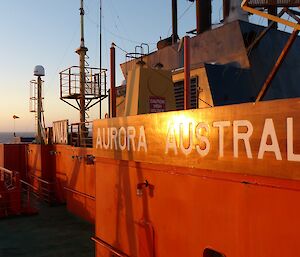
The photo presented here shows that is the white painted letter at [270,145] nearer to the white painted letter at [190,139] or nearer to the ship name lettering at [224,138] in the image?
the ship name lettering at [224,138]

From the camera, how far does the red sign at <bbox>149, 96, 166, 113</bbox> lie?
716 cm

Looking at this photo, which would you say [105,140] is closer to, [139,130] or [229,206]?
[139,130]

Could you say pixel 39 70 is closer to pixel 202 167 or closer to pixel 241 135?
pixel 202 167

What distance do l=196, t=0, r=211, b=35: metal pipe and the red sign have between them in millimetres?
9816

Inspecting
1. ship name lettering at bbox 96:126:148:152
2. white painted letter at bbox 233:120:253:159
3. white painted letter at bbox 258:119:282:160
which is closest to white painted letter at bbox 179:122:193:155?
white painted letter at bbox 233:120:253:159

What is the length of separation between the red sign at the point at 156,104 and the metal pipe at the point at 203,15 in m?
9.82

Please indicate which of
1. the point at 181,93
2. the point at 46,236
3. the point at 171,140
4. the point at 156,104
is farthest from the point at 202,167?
the point at 46,236

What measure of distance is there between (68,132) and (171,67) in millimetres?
6907

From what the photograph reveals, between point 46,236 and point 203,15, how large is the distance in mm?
11434

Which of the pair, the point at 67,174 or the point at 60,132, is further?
the point at 60,132

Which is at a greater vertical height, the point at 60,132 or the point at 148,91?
the point at 148,91

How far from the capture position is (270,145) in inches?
139

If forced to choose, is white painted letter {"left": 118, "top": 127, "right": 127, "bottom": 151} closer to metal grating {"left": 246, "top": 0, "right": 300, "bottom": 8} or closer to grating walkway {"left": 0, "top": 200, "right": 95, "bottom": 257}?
metal grating {"left": 246, "top": 0, "right": 300, "bottom": 8}

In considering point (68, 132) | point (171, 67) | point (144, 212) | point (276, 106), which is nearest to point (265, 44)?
point (171, 67)
